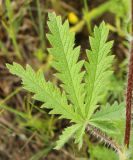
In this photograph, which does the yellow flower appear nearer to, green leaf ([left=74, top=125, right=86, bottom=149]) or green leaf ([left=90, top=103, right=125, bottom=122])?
green leaf ([left=90, top=103, right=125, bottom=122])

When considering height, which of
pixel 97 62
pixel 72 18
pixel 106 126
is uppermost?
pixel 72 18

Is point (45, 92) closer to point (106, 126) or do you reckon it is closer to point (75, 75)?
point (75, 75)

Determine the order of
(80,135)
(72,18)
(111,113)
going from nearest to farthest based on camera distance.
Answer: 1. (80,135)
2. (111,113)
3. (72,18)

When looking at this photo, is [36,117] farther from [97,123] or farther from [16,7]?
[97,123]

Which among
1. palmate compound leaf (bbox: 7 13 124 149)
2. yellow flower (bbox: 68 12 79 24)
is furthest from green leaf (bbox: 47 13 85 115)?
yellow flower (bbox: 68 12 79 24)

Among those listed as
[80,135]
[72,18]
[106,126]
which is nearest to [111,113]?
[106,126]

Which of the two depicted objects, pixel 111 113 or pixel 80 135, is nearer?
pixel 80 135

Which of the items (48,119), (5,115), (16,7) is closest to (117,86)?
(48,119)
